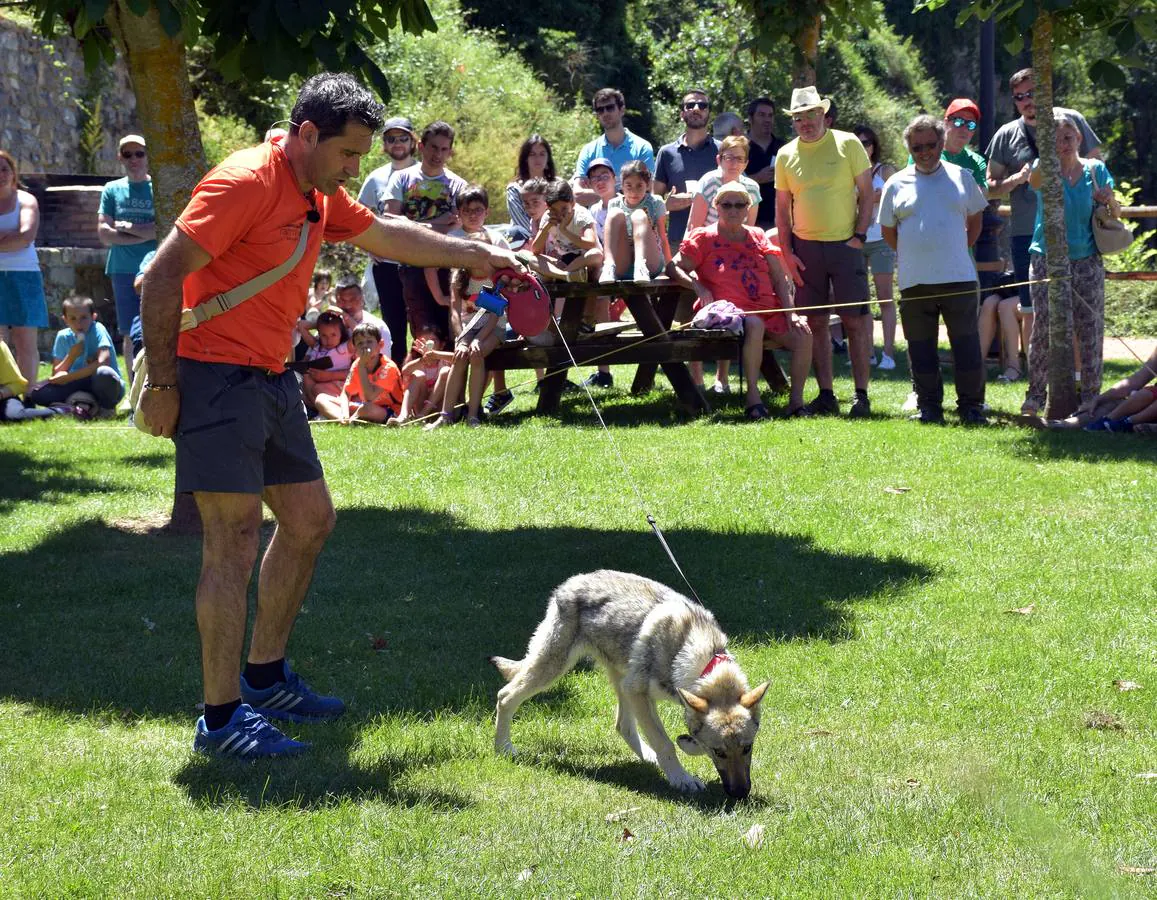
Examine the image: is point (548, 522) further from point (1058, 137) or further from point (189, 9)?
point (1058, 137)

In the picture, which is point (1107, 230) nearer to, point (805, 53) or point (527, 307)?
point (805, 53)

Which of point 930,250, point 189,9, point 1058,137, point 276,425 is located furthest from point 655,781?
point 1058,137

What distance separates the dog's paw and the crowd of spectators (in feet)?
21.2

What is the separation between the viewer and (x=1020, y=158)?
12281 mm

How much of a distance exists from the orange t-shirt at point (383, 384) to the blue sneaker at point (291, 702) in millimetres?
6750

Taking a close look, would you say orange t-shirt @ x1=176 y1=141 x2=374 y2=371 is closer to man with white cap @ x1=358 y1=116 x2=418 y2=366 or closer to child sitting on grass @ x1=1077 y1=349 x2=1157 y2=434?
child sitting on grass @ x1=1077 y1=349 x2=1157 y2=434

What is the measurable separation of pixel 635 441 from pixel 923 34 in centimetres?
3758

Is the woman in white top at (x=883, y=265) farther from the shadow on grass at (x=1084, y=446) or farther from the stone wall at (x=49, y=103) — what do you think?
the stone wall at (x=49, y=103)

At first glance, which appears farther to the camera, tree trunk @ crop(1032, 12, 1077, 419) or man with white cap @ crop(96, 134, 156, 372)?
man with white cap @ crop(96, 134, 156, 372)

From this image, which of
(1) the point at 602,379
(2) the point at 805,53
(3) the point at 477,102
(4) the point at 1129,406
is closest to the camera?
(4) the point at 1129,406

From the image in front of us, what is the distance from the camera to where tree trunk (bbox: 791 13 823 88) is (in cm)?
1399

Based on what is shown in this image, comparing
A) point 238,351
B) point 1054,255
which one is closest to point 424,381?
point 1054,255

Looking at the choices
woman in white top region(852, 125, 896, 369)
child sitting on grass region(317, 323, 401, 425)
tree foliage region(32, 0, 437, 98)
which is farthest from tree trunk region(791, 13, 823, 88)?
tree foliage region(32, 0, 437, 98)

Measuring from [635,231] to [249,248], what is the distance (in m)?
7.60
